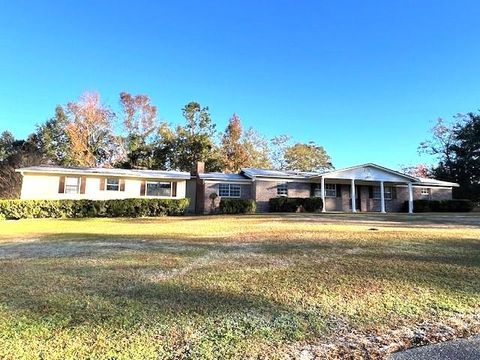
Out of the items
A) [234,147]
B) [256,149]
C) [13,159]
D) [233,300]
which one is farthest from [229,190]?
[13,159]

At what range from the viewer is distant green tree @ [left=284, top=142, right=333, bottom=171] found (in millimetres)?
46844

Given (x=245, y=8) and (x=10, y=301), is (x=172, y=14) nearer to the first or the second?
(x=245, y=8)

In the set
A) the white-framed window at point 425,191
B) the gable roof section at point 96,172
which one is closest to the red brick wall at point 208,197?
the gable roof section at point 96,172

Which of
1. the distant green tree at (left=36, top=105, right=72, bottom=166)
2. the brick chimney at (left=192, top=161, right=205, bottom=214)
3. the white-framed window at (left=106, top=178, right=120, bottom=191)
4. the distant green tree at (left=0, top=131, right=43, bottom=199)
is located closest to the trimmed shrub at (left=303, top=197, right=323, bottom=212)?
the brick chimney at (left=192, top=161, right=205, bottom=214)

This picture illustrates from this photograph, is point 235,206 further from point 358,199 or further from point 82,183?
point 358,199

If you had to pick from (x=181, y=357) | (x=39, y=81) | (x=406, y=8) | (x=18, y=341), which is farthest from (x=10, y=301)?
(x=39, y=81)

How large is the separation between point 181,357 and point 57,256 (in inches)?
217

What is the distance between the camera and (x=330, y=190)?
2811 centimetres

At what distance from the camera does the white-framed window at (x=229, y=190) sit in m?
25.8

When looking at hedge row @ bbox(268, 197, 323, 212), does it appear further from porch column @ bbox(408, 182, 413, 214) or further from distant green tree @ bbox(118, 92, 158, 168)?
distant green tree @ bbox(118, 92, 158, 168)

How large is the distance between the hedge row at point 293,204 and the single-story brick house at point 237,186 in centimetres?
66

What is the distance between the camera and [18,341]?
328 centimetres

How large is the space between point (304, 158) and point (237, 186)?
22.8 meters

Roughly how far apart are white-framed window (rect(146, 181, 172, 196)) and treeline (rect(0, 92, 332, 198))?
13083 mm
